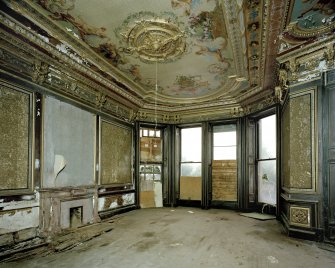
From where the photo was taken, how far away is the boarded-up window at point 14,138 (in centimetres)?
326

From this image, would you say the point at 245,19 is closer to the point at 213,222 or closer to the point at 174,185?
the point at 213,222

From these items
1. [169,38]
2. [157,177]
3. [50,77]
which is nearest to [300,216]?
[169,38]

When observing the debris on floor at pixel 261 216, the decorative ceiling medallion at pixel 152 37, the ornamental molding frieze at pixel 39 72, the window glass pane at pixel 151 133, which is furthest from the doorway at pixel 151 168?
the ornamental molding frieze at pixel 39 72

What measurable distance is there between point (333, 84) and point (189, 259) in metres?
3.28

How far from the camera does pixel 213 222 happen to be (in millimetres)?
5062

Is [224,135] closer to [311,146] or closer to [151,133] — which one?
[151,133]

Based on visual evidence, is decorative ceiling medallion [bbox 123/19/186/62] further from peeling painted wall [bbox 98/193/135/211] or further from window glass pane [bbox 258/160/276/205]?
window glass pane [bbox 258/160/276/205]

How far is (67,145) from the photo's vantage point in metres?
4.42

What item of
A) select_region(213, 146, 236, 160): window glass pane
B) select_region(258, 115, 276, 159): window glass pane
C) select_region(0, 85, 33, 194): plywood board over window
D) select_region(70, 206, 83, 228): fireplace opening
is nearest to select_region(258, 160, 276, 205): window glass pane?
select_region(258, 115, 276, 159): window glass pane

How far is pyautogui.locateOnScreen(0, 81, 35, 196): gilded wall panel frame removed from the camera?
3268 mm

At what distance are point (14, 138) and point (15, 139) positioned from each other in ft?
0.07

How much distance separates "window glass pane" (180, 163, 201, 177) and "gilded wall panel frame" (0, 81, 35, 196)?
4.74 meters

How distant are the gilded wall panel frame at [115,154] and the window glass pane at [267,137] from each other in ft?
11.7

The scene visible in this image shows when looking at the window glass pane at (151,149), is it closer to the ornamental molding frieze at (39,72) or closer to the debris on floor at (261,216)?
the debris on floor at (261,216)
